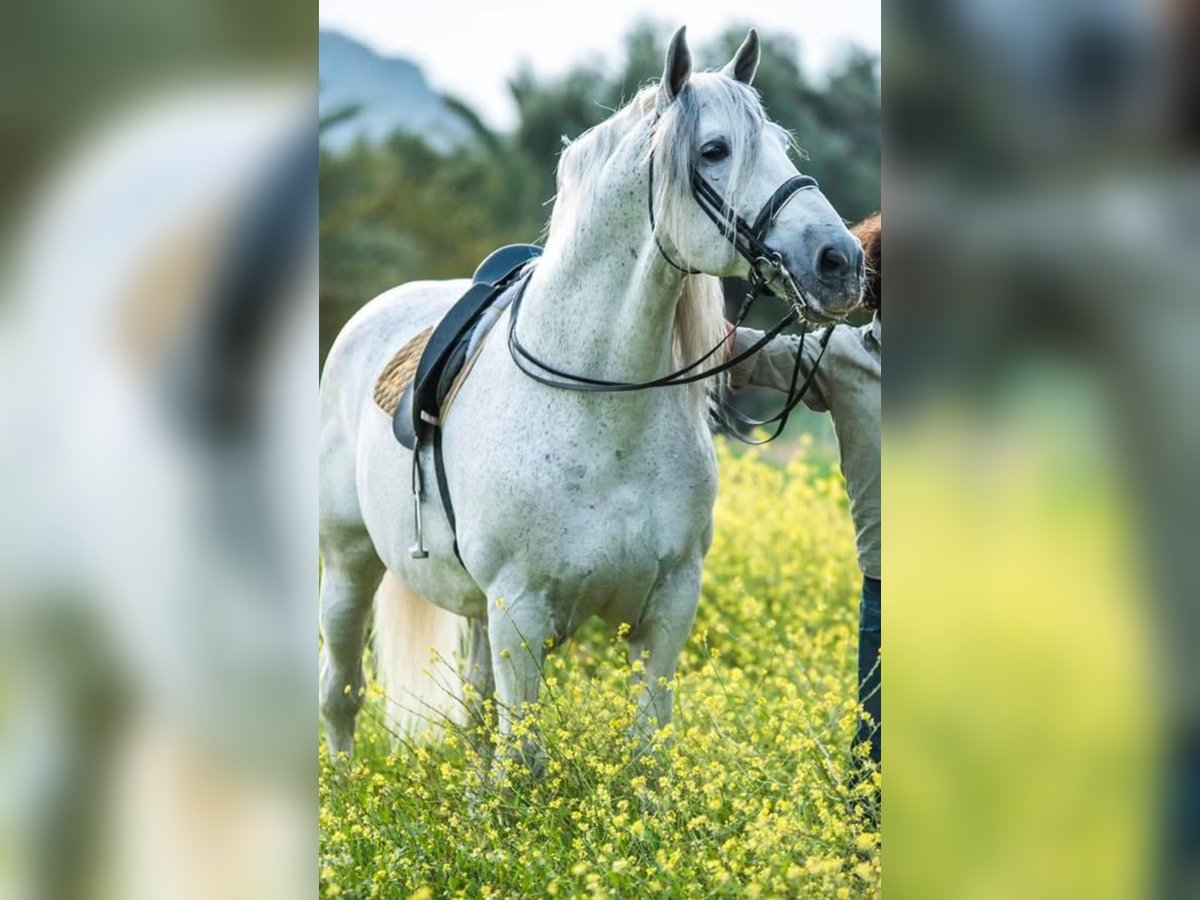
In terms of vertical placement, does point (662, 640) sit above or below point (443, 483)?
below

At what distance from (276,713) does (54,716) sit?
0.29 meters

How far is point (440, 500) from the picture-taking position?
10.2ft

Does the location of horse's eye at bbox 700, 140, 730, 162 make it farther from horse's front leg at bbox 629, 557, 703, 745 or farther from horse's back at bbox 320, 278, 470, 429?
horse's back at bbox 320, 278, 470, 429

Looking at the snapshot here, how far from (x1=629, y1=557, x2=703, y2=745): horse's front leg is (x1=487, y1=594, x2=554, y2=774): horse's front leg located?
22cm

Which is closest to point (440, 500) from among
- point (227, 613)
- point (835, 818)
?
point (835, 818)

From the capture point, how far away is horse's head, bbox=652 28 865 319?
241 cm

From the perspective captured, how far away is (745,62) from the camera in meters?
2.63

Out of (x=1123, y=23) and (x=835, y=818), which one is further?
(x=835, y=818)

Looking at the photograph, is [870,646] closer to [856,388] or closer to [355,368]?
[856,388]

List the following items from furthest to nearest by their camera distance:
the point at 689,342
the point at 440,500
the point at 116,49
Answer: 1. the point at 440,500
2. the point at 689,342
3. the point at 116,49

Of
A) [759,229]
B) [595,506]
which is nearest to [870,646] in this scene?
[595,506]

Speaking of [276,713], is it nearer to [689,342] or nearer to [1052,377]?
[1052,377]

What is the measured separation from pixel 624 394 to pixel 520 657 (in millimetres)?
615

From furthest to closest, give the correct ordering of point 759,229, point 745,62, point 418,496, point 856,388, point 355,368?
point 355,368
point 418,496
point 856,388
point 745,62
point 759,229
